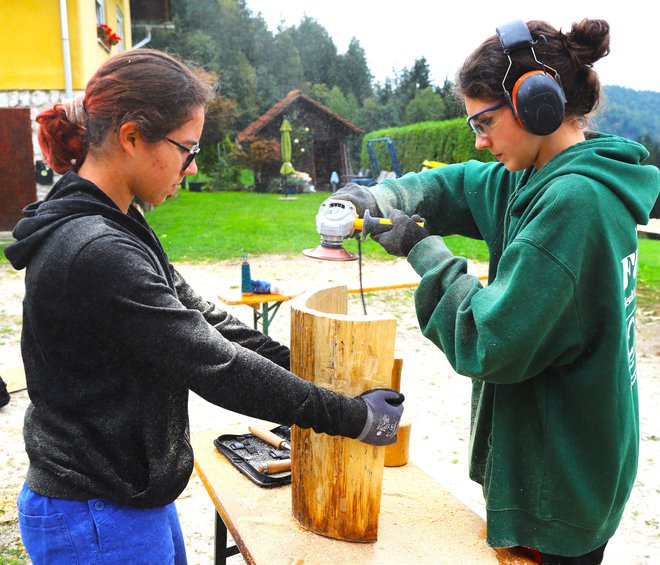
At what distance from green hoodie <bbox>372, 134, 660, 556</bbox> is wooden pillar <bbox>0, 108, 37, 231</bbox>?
450 inches

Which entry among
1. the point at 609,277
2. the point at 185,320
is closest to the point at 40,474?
the point at 185,320

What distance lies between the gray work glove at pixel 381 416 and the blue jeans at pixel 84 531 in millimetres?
584

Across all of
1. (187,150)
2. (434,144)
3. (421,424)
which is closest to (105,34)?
(434,144)

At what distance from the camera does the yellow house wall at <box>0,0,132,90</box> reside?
11023mm

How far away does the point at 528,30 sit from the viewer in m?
1.57

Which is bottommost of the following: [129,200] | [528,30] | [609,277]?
[609,277]

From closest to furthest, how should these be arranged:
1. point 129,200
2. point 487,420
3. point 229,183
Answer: point 129,200 → point 487,420 → point 229,183

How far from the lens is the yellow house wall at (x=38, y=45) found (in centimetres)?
1102

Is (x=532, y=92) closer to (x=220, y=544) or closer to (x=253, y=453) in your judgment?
(x=253, y=453)

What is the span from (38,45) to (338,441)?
11.7 metres

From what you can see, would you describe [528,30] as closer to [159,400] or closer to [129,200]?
[129,200]

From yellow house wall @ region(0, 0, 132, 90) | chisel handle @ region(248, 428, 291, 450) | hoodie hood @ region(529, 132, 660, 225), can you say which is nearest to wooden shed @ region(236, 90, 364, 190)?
yellow house wall @ region(0, 0, 132, 90)

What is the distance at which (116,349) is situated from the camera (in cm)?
142

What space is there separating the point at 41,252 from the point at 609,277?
4.21 ft
